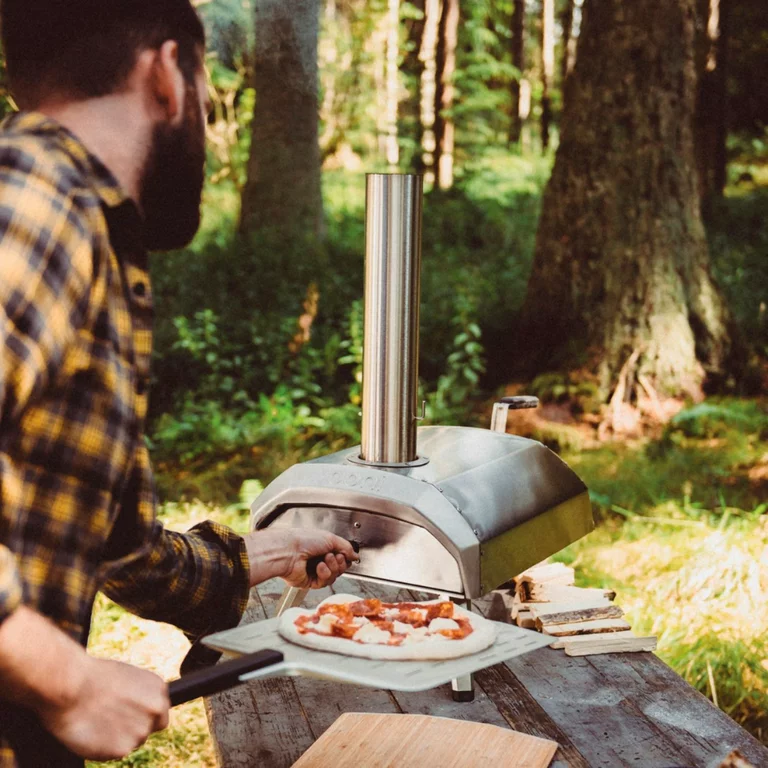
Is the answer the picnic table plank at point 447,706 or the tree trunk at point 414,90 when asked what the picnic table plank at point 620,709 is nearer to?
the picnic table plank at point 447,706

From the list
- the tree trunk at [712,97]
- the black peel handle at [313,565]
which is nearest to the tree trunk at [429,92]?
the tree trunk at [712,97]

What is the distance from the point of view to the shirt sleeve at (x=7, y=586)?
1.21 meters

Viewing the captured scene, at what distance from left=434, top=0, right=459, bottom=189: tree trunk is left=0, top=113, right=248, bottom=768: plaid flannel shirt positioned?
513 inches

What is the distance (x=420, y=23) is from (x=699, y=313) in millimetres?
10721

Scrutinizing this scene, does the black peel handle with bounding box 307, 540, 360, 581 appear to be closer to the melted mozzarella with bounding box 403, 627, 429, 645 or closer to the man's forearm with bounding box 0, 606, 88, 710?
the melted mozzarella with bounding box 403, 627, 429, 645

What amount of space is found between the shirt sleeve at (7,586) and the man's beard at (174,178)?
0.56 metres

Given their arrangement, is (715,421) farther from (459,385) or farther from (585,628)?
(585,628)

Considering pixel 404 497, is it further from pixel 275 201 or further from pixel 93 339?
pixel 275 201

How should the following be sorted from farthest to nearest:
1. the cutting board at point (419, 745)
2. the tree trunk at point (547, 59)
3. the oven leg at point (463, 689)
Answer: the tree trunk at point (547, 59)
the oven leg at point (463, 689)
the cutting board at point (419, 745)

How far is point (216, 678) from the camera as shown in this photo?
4.90 ft

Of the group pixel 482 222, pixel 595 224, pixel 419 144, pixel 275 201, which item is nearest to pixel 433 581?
pixel 595 224

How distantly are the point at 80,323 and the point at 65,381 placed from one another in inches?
3.4

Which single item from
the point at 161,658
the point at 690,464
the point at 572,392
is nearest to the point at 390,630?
the point at 161,658

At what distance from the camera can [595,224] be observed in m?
7.03
